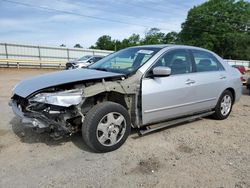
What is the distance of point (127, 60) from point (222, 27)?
58060mm

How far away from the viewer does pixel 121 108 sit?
3.59 m

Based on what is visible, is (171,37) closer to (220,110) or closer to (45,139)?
(220,110)

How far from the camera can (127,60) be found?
172 inches

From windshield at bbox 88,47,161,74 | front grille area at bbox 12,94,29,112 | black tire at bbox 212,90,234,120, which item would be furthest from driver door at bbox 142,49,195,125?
front grille area at bbox 12,94,29,112

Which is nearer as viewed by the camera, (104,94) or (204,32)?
(104,94)

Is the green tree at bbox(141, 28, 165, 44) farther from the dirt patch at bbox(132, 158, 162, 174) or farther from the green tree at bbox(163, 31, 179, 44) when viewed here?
the dirt patch at bbox(132, 158, 162, 174)

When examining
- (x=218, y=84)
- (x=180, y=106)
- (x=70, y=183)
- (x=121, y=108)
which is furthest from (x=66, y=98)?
(x=218, y=84)

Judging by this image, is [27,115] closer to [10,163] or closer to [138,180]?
[10,163]

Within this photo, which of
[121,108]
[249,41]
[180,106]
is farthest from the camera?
[249,41]

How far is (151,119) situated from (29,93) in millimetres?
1928

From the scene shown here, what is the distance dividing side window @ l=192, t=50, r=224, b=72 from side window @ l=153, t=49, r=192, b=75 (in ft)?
0.83

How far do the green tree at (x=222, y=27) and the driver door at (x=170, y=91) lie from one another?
53.7 metres

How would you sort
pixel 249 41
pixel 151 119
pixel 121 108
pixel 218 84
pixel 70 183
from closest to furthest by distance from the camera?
pixel 70 183 < pixel 121 108 < pixel 151 119 < pixel 218 84 < pixel 249 41

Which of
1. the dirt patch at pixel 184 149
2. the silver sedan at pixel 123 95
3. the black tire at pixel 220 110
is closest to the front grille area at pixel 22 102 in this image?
the silver sedan at pixel 123 95
